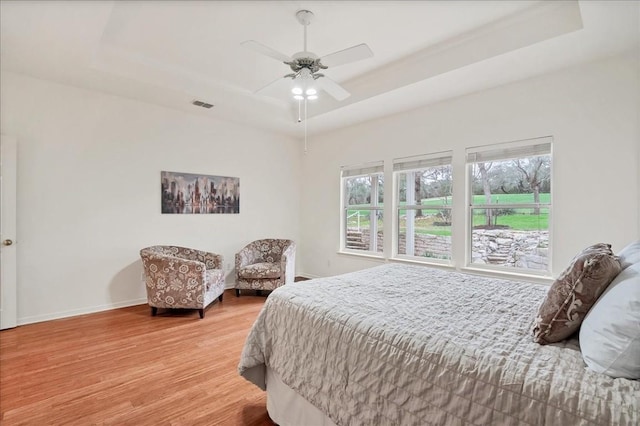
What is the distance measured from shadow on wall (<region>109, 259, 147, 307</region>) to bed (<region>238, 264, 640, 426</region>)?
10.2ft

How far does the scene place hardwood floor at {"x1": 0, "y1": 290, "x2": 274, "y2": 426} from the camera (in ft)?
6.29

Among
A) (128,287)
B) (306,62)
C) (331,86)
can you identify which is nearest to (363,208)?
(331,86)

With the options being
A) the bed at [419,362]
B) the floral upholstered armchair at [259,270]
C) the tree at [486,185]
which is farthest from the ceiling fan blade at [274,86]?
the tree at [486,185]

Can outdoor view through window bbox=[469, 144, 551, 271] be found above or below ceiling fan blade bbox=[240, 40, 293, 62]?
below

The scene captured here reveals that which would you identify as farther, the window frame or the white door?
the window frame

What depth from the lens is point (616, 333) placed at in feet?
3.15

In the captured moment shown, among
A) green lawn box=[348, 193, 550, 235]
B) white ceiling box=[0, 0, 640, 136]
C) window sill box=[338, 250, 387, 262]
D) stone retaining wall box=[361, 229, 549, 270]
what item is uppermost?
white ceiling box=[0, 0, 640, 136]

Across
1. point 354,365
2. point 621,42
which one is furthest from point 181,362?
point 621,42

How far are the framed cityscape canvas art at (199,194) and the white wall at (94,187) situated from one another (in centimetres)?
10

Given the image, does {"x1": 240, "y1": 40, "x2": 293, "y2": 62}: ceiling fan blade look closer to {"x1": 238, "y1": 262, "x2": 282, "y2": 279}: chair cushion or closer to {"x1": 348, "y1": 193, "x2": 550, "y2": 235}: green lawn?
{"x1": 348, "y1": 193, "x2": 550, "y2": 235}: green lawn

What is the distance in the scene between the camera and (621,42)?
8.59ft

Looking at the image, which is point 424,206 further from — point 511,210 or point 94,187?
point 94,187

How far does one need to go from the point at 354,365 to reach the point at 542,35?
306 centimetres

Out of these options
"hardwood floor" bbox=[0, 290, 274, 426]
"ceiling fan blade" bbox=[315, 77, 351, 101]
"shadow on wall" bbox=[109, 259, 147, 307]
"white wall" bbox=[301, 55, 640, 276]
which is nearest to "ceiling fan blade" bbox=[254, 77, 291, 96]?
"ceiling fan blade" bbox=[315, 77, 351, 101]
